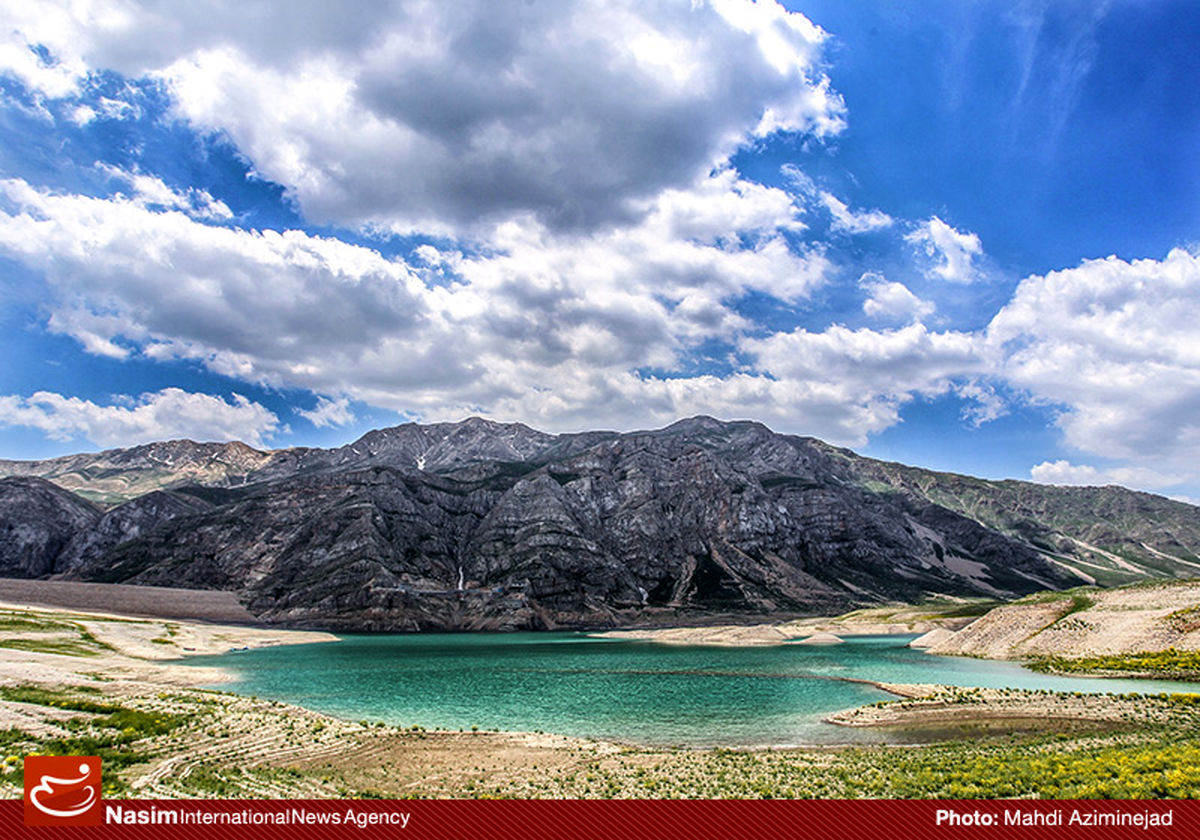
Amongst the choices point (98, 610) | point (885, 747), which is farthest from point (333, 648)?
point (885, 747)

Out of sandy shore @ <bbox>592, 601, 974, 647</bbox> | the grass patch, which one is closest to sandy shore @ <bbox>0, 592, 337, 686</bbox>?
sandy shore @ <bbox>592, 601, 974, 647</bbox>

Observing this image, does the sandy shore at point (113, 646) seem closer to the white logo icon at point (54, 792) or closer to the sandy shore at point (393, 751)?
the sandy shore at point (393, 751)

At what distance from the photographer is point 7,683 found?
5497 cm

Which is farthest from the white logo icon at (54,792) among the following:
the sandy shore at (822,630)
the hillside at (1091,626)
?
the sandy shore at (822,630)

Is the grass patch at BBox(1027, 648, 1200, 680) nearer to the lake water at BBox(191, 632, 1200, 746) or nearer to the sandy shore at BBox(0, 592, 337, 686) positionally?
the lake water at BBox(191, 632, 1200, 746)

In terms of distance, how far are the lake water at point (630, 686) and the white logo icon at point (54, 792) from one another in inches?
1311

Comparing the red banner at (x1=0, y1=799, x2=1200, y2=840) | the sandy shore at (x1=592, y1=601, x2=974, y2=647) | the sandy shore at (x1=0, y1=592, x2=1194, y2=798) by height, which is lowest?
the sandy shore at (x1=592, y1=601, x2=974, y2=647)

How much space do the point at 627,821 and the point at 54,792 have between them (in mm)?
18812

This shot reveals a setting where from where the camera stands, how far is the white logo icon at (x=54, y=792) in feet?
63.2

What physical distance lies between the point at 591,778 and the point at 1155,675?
79.5 meters

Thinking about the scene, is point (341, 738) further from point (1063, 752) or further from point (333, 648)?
point (333, 648)

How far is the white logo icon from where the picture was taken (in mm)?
19266

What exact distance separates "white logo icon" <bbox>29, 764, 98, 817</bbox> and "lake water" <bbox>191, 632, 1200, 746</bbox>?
3329 centimetres

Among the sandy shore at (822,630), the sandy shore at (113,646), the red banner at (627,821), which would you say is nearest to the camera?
the red banner at (627,821)
